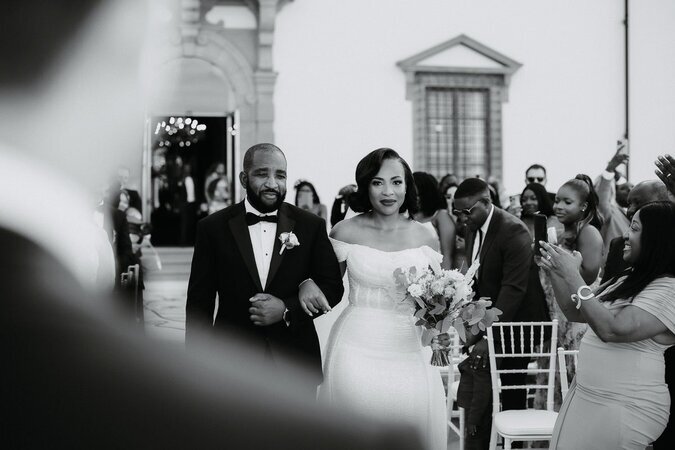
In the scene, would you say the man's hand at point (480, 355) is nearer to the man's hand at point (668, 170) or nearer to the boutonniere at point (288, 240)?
the man's hand at point (668, 170)

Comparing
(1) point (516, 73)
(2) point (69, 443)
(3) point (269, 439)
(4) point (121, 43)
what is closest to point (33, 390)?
(2) point (69, 443)

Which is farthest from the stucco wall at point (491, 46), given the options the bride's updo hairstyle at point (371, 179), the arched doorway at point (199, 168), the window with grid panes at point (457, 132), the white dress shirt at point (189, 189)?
the bride's updo hairstyle at point (371, 179)

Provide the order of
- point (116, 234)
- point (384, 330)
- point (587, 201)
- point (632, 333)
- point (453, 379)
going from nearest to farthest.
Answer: point (116, 234) < point (632, 333) < point (384, 330) < point (587, 201) < point (453, 379)

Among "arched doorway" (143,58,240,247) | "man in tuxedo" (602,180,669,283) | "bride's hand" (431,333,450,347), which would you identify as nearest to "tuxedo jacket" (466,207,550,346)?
"man in tuxedo" (602,180,669,283)

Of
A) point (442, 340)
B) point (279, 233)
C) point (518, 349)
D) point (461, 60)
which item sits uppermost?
point (461, 60)

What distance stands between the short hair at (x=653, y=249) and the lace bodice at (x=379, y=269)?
2.90 feet

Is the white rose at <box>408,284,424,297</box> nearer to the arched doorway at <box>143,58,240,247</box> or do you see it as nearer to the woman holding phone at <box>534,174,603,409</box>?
the woman holding phone at <box>534,174,603,409</box>

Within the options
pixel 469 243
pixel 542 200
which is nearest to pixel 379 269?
pixel 469 243

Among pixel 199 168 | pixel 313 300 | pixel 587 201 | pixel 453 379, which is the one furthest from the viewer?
pixel 199 168

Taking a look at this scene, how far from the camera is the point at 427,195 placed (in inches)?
256

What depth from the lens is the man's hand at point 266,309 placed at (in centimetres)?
270

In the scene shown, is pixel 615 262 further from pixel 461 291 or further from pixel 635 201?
pixel 461 291

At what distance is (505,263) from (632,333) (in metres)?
1.73

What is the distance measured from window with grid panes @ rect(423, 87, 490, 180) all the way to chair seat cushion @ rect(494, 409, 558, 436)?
935 centimetres
